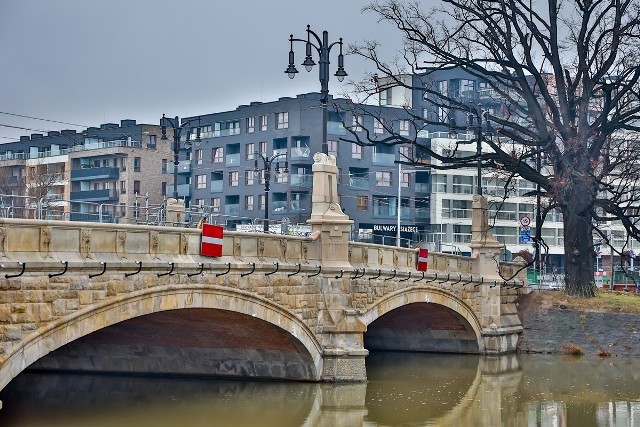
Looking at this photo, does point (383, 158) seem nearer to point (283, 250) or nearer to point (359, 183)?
point (359, 183)

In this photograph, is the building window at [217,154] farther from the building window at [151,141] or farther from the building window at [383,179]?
the building window at [383,179]

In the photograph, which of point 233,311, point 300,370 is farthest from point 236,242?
point 300,370

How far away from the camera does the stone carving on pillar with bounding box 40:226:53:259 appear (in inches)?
936

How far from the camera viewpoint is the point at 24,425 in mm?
29375

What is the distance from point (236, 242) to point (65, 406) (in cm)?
667

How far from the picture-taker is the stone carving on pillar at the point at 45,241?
23781 mm

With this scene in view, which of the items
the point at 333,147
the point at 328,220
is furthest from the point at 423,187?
the point at 328,220

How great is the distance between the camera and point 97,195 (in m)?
92.1

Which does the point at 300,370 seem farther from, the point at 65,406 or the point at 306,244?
the point at 65,406

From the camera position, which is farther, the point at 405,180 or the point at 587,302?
the point at 405,180

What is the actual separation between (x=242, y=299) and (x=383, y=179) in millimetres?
53622

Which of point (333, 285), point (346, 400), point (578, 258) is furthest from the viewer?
point (578, 258)

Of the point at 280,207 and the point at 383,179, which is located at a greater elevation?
the point at 383,179

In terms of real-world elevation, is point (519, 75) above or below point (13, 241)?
above
